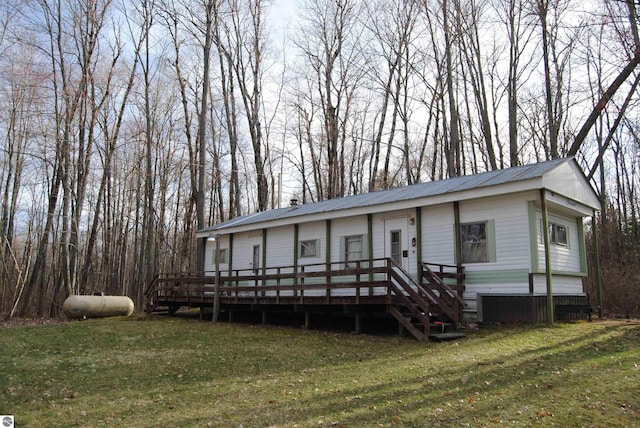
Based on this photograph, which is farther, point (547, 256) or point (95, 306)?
point (95, 306)

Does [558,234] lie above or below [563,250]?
above

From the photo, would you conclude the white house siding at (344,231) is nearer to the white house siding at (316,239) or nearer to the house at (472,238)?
the house at (472,238)

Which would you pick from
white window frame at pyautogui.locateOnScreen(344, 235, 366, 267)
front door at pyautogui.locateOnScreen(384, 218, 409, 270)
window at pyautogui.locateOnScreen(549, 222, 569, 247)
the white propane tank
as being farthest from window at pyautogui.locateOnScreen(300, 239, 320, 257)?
the white propane tank

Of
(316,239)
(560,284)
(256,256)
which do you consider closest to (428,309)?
(560,284)

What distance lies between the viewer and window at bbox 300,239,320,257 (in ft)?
54.6

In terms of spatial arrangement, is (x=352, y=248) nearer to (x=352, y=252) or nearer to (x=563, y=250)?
(x=352, y=252)

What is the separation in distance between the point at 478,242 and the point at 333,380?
7196 mm

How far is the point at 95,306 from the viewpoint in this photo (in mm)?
18672

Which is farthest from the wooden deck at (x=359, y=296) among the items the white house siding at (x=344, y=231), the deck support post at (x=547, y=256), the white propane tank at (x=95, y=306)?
the deck support post at (x=547, y=256)

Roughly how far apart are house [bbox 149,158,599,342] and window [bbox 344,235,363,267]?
32 mm

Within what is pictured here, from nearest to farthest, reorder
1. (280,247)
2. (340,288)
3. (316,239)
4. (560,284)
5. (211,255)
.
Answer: (340,288), (560,284), (316,239), (280,247), (211,255)

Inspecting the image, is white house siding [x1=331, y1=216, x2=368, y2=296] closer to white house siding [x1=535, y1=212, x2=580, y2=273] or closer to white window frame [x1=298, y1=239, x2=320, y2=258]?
white window frame [x1=298, y1=239, x2=320, y2=258]

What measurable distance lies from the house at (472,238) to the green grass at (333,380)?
152cm

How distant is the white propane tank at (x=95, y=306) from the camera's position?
18156mm
